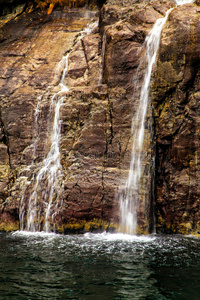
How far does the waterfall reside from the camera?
35.9ft

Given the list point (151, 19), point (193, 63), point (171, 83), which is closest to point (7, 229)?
point (171, 83)

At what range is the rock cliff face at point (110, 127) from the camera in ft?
35.4

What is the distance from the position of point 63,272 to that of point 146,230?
4696mm

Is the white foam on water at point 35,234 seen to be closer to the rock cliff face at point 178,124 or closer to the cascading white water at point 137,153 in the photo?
the cascading white water at point 137,153

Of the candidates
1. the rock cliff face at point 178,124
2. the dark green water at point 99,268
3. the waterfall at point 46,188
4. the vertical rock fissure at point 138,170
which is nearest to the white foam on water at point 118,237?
the dark green water at point 99,268

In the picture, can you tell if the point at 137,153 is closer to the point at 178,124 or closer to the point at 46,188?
the point at 178,124

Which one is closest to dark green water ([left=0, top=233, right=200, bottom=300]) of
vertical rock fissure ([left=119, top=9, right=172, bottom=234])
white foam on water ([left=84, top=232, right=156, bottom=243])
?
white foam on water ([left=84, top=232, right=156, bottom=243])

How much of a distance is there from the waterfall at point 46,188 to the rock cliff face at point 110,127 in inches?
6.7

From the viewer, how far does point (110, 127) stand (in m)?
11.6

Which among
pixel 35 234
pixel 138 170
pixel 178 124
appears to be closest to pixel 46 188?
pixel 35 234

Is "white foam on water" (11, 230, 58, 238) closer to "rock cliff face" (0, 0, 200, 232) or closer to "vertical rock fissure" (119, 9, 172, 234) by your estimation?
"rock cliff face" (0, 0, 200, 232)

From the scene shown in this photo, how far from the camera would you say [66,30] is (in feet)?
53.4

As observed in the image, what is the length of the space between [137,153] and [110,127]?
1.51 m

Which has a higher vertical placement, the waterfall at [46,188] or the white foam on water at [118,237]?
the waterfall at [46,188]
